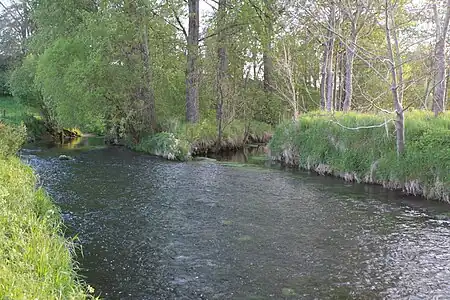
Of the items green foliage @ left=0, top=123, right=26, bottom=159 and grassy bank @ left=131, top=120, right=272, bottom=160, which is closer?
green foliage @ left=0, top=123, right=26, bottom=159

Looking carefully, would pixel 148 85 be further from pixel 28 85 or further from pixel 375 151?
pixel 28 85

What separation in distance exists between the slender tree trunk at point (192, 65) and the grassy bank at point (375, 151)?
20.7ft

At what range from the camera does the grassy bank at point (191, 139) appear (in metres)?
20.2

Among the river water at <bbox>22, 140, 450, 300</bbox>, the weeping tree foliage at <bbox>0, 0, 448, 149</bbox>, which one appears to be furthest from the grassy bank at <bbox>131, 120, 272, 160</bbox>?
the river water at <bbox>22, 140, 450, 300</bbox>

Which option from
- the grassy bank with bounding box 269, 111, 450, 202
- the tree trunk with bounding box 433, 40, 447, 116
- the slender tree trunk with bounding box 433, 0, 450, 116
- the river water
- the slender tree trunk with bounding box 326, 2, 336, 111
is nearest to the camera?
the river water

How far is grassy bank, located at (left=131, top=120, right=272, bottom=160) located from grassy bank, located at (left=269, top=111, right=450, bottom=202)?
Result: 475 cm

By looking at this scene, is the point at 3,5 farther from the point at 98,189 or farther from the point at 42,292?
the point at 42,292

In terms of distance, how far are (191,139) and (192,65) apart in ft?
14.4

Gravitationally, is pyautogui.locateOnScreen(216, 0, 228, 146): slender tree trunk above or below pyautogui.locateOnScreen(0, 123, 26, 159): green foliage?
above

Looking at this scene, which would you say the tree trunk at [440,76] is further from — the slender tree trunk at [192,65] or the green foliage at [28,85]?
the green foliage at [28,85]

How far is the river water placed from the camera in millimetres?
Answer: 6348

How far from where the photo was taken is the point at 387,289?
6.27 meters

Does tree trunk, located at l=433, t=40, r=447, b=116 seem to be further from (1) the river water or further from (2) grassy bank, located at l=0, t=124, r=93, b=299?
(2) grassy bank, located at l=0, t=124, r=93, b=299

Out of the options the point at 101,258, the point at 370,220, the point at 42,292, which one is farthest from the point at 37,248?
the point at 370,220
